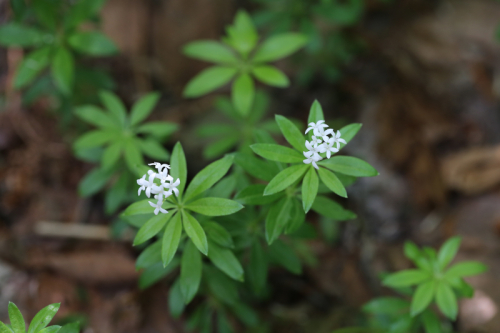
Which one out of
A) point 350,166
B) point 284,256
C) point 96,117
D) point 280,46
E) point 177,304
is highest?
point 280,46

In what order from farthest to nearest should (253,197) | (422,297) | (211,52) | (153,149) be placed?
(211,52), (153,149), (422,297), (253,197)

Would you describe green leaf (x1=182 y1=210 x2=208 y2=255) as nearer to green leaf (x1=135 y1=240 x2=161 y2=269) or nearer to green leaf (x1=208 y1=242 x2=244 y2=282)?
green leaf (x1=208 y1=242 x2=244 y2=282)

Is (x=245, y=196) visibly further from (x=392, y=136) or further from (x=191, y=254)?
(x=392, y=136)

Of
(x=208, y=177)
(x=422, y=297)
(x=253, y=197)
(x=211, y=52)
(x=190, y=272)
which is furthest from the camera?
(x=211, y=52)

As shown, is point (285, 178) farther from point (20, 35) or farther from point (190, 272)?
point (20, 35)

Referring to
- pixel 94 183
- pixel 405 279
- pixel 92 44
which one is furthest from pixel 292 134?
pixel 92 44

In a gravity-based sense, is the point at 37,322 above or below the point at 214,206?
below
